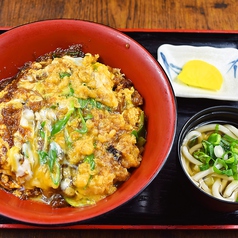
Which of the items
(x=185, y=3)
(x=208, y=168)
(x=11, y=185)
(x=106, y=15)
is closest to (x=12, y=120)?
(x=11, y=185)

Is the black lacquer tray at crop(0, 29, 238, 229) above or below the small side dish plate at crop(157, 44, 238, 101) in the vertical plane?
below

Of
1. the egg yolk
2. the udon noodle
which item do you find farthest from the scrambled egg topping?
the egg yolk

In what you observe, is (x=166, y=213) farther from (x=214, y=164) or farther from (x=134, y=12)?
(x=134, y=12)

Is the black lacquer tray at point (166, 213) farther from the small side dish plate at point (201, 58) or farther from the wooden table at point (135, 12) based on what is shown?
the wooden table at point (135, 12)

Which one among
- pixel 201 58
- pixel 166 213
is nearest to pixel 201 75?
pixel 201 58

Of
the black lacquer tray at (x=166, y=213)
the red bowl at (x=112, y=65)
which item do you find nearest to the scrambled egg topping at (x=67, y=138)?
the red bowl at (x=112, y=65)

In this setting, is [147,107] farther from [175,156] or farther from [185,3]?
[185,3]

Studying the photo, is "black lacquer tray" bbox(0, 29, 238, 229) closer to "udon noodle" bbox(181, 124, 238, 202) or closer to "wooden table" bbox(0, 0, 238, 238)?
"udon noodle" bbox(181, 124, 238, 202)
